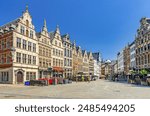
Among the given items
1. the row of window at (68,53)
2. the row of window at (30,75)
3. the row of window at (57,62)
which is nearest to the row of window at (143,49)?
the row of window at (68,53)

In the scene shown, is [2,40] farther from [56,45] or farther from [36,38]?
[56,45]

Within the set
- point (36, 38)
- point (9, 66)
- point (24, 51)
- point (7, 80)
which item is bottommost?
point (7, 80)

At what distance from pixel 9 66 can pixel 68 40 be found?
29.6m

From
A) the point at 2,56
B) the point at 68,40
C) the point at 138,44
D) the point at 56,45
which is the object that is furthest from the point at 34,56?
the point at 138,44

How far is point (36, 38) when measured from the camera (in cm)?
4419

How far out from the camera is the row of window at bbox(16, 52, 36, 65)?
124ft

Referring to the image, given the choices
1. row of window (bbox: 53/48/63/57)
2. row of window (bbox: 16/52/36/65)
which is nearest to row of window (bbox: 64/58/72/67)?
row of window (bbox: 53/48/63/57)

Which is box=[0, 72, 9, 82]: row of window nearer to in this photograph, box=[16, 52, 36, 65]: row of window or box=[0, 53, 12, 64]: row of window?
box=[0, 53, 12, 64]: row of window

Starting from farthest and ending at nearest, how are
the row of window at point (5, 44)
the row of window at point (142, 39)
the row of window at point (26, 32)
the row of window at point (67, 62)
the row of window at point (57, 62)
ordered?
the row of window at point (67, 62) < the row of window at point (57, 62) < the row of window at point (142, 39) < the row of window at point (26, 32) < the row of window at point (5, 44)

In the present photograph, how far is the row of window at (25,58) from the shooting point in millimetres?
37666

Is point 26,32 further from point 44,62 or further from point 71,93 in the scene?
point 71,93

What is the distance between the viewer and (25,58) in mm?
39844

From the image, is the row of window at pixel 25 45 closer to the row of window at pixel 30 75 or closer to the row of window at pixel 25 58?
the row of window at pixel 25 58

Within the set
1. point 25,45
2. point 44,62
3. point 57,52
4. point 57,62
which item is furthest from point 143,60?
point 25,45
